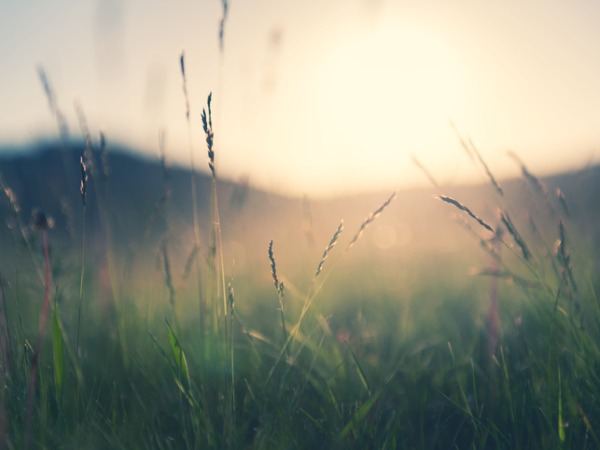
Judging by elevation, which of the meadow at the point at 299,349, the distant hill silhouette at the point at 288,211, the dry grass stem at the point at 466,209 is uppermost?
the distant hill silhouette at the point at 288,211

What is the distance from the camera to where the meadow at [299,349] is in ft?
3.70

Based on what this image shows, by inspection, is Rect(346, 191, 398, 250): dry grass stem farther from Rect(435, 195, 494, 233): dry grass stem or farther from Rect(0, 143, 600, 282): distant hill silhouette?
Rect(0, 143, 600, 282): distant hill silhouette

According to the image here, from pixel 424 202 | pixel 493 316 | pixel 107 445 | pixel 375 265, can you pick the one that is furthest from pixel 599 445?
pixel 424 202

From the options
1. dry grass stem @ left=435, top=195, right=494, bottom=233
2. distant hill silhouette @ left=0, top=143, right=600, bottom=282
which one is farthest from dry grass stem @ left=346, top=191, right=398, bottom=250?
distant hill silhouette @ left=0, top=143, right=600, bottom=282

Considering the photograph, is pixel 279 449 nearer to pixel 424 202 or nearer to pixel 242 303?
pixel 242 303

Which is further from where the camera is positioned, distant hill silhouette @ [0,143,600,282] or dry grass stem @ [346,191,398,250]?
distant hill silhouette @ [0,143,600,282]

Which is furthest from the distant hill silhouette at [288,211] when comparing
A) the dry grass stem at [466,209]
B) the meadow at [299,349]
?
the dry grass stem at [466,209]

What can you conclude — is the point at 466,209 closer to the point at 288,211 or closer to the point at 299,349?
the point at 299,349

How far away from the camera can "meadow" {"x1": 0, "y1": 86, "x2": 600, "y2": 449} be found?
1127 millimetres

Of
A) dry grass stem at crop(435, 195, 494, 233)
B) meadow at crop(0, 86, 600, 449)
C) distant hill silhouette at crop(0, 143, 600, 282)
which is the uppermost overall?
distant hill silhouette at crop(0, 143, 600, 282)

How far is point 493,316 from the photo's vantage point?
1.73 meters

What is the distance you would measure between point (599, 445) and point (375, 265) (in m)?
3.04

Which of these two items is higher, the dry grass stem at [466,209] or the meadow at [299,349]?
the dry grass stem at [466,209]

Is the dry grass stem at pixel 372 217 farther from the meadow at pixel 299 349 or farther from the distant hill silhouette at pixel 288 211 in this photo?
the distant hill silhouette at pixel 288 211
